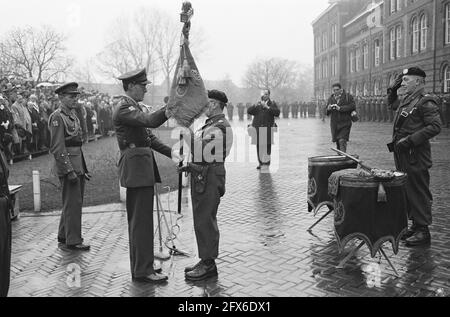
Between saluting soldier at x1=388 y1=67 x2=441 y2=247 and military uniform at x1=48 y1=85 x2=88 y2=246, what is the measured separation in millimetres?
4006

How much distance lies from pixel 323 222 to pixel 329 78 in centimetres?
6028

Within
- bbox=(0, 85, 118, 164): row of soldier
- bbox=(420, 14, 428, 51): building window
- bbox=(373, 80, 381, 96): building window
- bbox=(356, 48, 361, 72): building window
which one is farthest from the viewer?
bbox=(356, 48, 361, 72): building window

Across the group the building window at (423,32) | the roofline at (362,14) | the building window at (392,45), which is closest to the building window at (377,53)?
the roofline at (362,14)

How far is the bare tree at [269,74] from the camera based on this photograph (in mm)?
97125

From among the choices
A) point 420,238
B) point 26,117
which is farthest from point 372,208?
point 26,117

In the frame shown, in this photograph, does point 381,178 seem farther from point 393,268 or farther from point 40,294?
point 40,294

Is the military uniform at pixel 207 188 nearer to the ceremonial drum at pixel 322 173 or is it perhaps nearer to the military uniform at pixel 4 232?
the military uniform at pixel 4 232

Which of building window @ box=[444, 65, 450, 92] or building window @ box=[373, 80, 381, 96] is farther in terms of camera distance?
building window @ box=[373, 80, 381, 96]

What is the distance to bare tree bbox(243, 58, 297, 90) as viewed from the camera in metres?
97.1

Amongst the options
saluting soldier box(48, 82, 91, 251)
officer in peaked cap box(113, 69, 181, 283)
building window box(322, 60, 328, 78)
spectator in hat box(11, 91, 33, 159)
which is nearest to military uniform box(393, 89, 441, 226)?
officer in peaked cap box(113, 69, 181, 283)

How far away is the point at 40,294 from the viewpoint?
4562 mm

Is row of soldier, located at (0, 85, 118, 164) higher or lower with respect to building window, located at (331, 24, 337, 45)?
lower

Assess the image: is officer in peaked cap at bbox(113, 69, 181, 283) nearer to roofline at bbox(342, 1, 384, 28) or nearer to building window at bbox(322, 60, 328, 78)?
roofline at bbox(342, 1, 384, 28)
